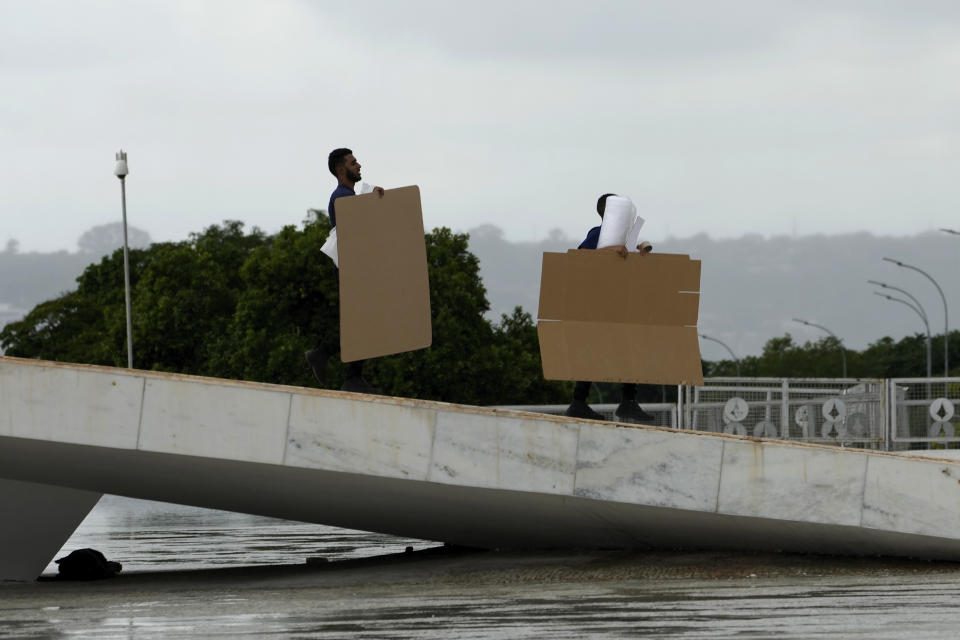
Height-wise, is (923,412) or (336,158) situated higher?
(336,158)

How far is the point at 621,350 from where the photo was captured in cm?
938

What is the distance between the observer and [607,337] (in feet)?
30.8

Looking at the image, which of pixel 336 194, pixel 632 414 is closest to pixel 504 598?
pixel 632 414

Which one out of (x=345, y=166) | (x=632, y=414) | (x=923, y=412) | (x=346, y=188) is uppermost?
(x=345, y=166)

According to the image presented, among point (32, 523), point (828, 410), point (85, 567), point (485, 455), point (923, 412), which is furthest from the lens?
point (923, 412)

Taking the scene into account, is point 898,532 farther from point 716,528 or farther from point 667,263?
point 667,263

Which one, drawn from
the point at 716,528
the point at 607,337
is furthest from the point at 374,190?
the point at 716,528

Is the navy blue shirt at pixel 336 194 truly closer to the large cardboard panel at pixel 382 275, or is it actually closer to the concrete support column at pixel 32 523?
the large cardboard panel at pixel 382 275

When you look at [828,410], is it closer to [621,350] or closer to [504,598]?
[621,350]

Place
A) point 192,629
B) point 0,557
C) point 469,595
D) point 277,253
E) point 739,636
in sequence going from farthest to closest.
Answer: point 277,253 < point 0,557 < point 469,595 < point 192,629 < point 739,636

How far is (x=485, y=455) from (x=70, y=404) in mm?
2609

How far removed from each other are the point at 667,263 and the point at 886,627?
3567 mm

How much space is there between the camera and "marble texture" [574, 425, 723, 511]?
28.9 ft

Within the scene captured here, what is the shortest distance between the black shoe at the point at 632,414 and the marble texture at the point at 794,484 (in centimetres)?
106
